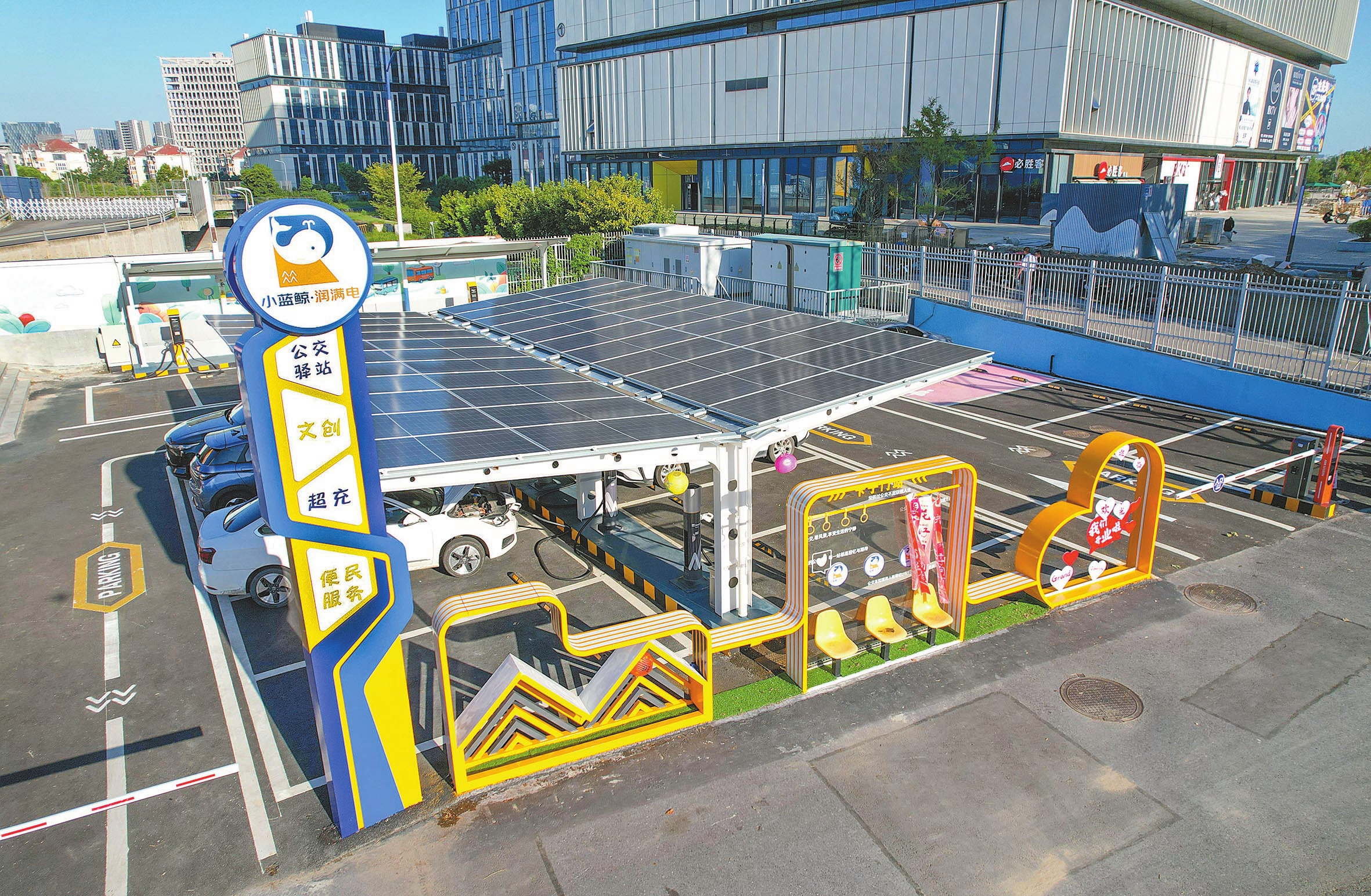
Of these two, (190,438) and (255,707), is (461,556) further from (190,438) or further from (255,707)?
(190,438)

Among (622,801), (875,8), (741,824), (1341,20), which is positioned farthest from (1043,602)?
(1341,20)

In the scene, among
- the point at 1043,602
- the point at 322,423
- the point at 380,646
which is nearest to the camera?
the point at 322,423

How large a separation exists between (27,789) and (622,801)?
5.97m

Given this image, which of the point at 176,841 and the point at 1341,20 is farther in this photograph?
the point at 1341,20

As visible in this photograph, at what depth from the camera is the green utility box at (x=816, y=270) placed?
2561 centimetres

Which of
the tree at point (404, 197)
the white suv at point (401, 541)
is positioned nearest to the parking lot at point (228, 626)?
the white suv at point (401, 541)

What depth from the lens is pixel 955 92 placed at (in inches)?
1860

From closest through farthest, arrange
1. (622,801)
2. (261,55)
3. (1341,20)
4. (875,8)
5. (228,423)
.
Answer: (622,801)
(228,423)
(875,8)
(1341,20)
(261,55)

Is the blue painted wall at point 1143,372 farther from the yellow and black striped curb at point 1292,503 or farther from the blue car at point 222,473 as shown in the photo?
the blue car at point 222,473

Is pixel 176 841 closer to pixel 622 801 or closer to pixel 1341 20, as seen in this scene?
pixel 622 801

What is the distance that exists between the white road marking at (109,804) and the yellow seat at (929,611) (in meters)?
7.96

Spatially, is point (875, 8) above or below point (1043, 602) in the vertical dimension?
above

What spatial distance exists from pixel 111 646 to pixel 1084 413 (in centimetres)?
2047

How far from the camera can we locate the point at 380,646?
7.18 meters
